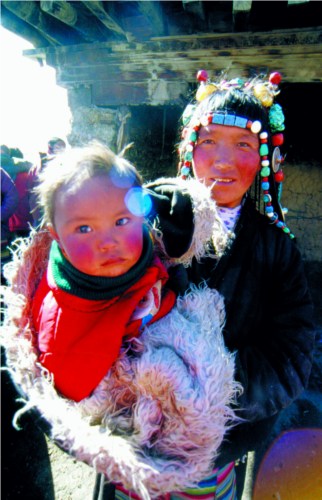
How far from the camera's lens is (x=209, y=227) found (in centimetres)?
104

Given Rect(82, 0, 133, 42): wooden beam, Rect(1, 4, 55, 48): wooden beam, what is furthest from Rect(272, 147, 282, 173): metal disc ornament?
Rect(1, 4, 55, 48): wooden beam

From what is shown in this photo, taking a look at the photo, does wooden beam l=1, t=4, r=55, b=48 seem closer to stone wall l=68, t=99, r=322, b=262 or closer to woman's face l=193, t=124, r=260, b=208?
stone wall l=68, t=99, r=322, b=262

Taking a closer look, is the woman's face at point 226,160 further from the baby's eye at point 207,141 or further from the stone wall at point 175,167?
the stone wall at point 175,167

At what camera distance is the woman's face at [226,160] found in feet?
4.11

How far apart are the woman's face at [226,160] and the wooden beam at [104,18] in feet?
5.38

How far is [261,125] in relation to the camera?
1335mm

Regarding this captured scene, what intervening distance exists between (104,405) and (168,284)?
1.39 ft

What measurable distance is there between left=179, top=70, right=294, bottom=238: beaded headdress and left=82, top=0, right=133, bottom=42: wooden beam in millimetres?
1368

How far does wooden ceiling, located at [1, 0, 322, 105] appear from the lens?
2.33 meters

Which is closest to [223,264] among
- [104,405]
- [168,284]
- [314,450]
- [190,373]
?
[168,284]

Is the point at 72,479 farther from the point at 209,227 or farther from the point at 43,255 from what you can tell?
the point at 209,227

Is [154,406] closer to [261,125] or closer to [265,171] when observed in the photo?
[265,171]

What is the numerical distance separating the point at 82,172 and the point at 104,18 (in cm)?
213

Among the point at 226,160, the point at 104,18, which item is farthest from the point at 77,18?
the point at 226,160
